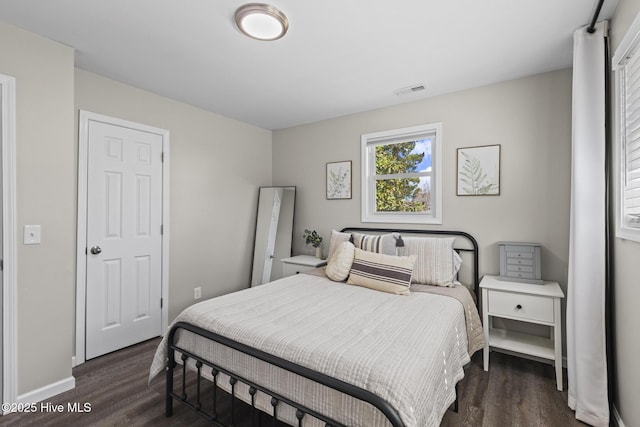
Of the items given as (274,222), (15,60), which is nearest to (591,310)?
(274,222)

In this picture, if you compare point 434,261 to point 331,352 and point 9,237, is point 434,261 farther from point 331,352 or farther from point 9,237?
point 9,237

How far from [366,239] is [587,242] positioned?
5.29 ft

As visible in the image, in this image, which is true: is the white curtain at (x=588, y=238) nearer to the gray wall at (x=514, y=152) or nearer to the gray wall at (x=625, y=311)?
the gray wall at (x=625, y=311)

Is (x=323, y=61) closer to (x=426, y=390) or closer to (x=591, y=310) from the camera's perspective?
(x=426, y=390)

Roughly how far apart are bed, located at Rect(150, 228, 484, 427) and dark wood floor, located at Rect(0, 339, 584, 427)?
0.22m

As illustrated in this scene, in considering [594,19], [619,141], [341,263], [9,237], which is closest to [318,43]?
[594,19]

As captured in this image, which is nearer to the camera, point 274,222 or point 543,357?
point 543,357

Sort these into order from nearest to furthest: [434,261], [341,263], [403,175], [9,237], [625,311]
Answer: [625,311], [9,237], [434,261], [341,263], [403,175]

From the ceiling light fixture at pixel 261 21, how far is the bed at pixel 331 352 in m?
1.78

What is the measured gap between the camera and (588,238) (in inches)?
73.9

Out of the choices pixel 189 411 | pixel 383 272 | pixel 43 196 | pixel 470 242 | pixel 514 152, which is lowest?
pixel 189 411

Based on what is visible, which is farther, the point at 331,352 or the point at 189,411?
the point at 189,411

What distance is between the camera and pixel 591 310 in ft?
6.05

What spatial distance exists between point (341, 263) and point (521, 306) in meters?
1.42
